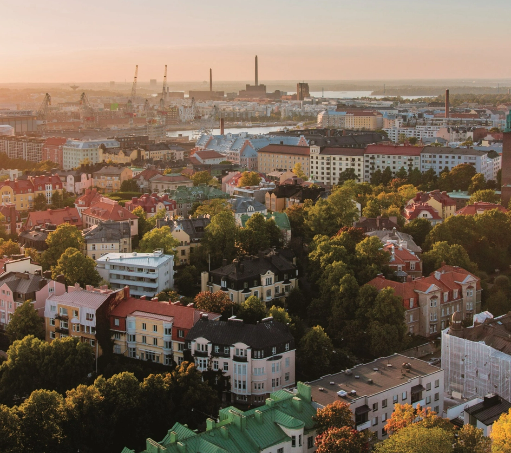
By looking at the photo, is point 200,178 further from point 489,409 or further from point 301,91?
point 301,91

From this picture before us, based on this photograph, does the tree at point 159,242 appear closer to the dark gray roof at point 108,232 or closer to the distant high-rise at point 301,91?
the dark gray roof at point 108,232

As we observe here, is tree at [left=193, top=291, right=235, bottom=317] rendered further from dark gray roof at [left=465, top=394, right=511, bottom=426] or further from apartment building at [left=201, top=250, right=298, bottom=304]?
dark gray roof at [left=465, top=394, right=511, bottom=426]

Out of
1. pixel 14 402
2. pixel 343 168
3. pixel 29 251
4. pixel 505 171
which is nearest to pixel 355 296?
pixel 14 402


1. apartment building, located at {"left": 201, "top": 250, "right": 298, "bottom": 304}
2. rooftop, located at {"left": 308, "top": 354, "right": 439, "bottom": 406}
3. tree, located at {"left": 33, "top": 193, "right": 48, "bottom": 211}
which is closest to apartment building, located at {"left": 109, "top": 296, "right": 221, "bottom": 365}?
apartment building, located at {"left": 201, "top": 250, "right": 298, "bottom": 304}

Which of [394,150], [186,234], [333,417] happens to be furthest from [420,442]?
[394,150]

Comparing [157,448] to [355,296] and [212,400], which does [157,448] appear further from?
[355,296]

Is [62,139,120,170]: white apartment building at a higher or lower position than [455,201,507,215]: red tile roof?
higher

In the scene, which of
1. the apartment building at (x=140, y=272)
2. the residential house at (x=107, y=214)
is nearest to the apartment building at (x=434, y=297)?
the apartment building at (x=140, y=272)
